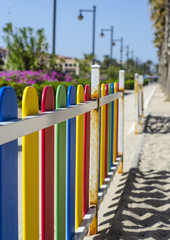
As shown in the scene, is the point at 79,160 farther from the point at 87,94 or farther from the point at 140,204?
the point at 140,204

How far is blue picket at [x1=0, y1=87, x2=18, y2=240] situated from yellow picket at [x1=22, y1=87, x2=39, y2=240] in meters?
0.09

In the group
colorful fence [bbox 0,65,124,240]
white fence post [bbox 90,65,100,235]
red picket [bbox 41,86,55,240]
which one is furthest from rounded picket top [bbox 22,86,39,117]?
white fence post [bbox 90,65,100,235]

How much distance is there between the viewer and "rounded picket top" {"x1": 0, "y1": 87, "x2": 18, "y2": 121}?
57.9 inches

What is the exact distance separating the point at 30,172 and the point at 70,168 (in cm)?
69

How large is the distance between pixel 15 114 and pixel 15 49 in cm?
1625

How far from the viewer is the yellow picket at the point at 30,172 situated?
1.68 metres

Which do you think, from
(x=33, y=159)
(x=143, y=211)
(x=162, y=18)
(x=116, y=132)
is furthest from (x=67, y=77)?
(x=162, y=18)

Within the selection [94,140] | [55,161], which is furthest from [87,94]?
[55,161]

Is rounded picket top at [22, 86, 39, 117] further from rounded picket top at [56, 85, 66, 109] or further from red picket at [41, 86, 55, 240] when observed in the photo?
rounded picket top at [56, 85, 66, 109]

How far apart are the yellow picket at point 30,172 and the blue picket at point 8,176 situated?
9 centimetres

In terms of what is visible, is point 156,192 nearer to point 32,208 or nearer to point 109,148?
point 109,148

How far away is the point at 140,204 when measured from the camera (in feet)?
12.2

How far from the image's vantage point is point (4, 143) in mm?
1438

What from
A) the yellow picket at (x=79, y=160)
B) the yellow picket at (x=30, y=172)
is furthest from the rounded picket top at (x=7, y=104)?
the yellow picket at (x=79, y=160)
